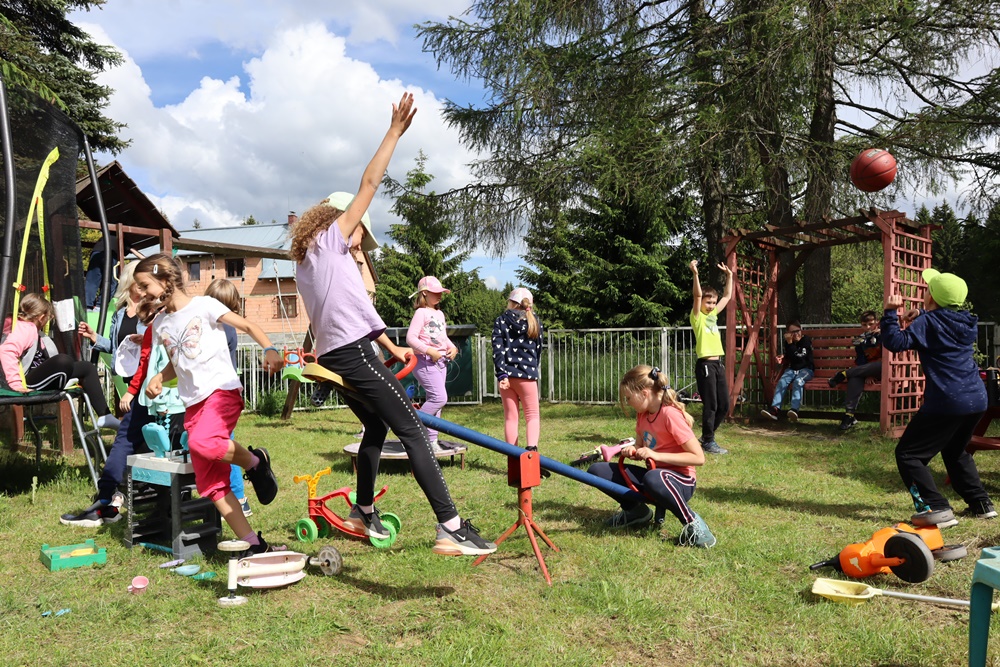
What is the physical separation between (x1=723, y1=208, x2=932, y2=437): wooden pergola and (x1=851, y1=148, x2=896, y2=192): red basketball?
3.03ft

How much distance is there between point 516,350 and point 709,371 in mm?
2383

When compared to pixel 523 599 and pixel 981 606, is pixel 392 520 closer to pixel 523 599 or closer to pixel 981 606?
pixel 523 599

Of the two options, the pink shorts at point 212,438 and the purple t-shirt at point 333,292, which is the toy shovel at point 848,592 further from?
the pink shorts at point 212,438

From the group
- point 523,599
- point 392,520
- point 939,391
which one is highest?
point 939,391

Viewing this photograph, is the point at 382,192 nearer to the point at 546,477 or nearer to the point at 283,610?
the point at 546,477

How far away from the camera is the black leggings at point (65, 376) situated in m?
5.85

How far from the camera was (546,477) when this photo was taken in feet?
21.1

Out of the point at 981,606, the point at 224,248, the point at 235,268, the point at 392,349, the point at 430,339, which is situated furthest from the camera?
the point at 235,268

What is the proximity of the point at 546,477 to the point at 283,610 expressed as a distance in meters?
3.35

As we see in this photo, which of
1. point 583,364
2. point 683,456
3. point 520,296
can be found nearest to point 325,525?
point 683,456

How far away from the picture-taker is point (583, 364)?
1512cm

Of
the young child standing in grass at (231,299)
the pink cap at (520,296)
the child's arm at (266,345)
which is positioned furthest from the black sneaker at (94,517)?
the pink cap at (520,296)

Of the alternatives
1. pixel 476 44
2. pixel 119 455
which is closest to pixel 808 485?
pixel 119 455

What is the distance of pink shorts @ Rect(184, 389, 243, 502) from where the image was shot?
381 cm
